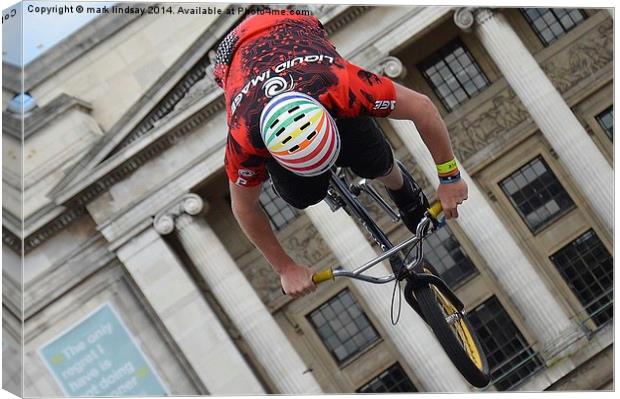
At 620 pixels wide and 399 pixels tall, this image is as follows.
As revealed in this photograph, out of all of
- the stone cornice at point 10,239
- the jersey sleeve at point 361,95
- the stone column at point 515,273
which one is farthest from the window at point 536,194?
the jersey sleeve at point 361,95

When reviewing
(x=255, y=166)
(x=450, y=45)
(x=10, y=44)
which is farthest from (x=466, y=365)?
(x=450, y=45)

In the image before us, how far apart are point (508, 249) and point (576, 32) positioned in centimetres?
572

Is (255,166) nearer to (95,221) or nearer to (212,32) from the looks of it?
(212,32)

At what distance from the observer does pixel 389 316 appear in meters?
24.0

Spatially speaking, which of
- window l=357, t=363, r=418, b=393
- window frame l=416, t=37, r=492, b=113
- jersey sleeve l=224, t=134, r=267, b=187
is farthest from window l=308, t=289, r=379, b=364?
jersey sleeve l=224, t=134, r=267, b=187

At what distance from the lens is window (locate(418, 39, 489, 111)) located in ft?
84.7

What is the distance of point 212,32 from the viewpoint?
880 inches

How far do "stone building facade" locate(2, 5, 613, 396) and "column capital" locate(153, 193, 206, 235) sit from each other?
Result: 0.06 metres

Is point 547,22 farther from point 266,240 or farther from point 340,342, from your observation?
point 266,240

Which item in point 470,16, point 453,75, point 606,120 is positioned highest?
point 470,16

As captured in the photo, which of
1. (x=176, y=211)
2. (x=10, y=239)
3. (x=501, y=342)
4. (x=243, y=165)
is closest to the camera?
(x=243, y=165)

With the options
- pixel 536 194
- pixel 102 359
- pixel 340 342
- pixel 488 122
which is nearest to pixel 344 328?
pixel 340 342

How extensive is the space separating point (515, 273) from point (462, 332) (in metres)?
15.5

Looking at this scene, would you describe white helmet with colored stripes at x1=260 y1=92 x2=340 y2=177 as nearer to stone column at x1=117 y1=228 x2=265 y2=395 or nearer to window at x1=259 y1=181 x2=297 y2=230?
stone column at x1=117 y1=228 x2=265 y2=395
